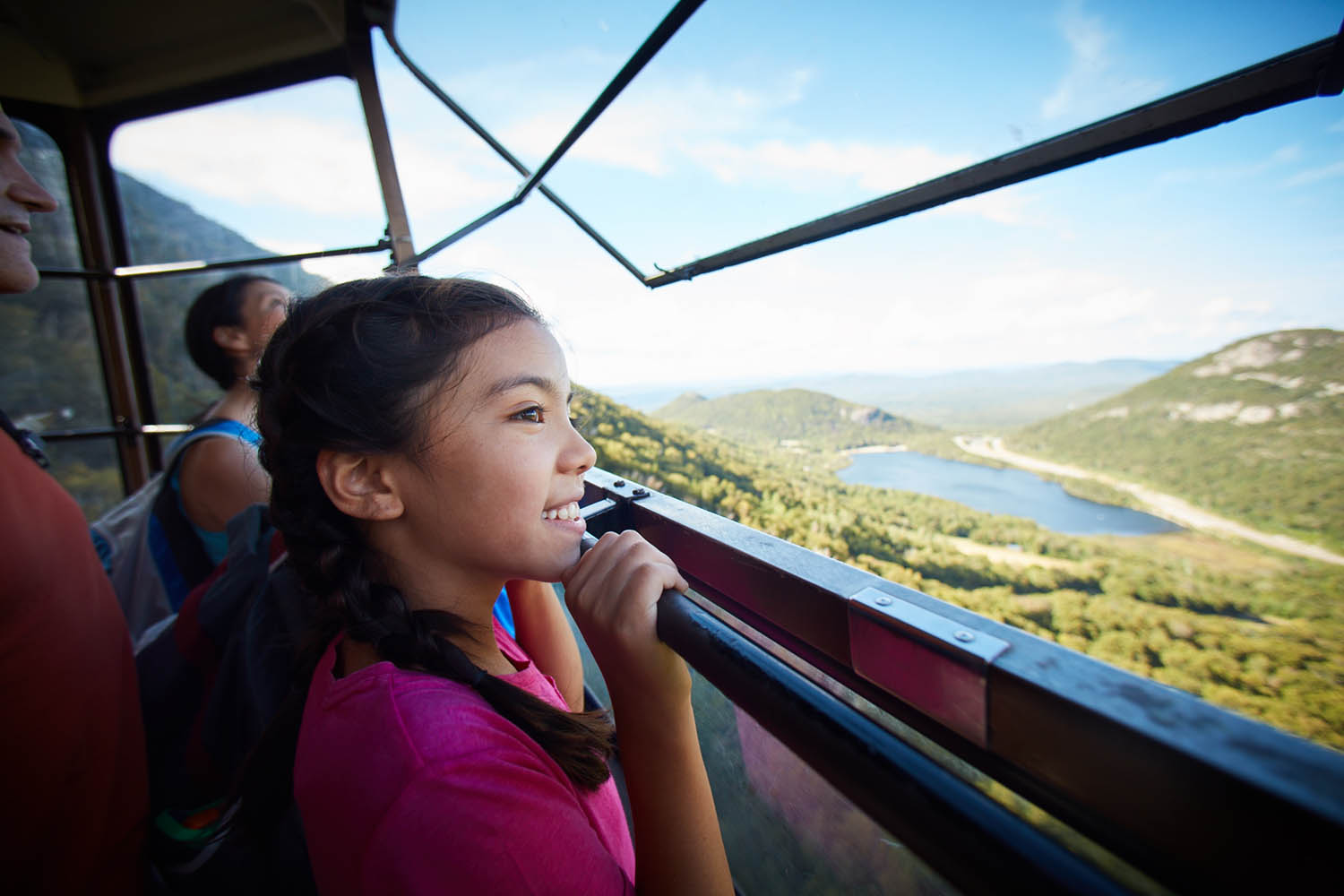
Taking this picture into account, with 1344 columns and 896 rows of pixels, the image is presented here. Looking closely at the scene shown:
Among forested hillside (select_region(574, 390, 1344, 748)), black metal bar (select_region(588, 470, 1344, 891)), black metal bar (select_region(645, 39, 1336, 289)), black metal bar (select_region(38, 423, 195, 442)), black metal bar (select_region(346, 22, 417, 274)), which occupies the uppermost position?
black metal bar (select_region(346, 22, 417, 274))

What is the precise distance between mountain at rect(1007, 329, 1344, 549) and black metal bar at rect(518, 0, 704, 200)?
97.8 inches

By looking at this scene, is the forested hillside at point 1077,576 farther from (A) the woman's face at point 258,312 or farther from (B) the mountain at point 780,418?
(A) the woman's face at point 258,312

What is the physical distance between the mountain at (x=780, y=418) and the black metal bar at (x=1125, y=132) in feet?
7.73

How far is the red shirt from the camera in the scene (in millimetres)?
989

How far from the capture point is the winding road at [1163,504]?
86.3 inches

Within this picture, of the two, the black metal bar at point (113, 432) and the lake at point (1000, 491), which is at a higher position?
the black metal bar at point (113, 432)

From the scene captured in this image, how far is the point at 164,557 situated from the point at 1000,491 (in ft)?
15.2

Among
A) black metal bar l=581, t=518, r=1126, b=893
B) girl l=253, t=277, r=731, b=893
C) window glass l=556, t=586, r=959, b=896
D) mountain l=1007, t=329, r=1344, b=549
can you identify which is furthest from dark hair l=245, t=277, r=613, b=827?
mountain l=1007, t=329, r=1344, b=549

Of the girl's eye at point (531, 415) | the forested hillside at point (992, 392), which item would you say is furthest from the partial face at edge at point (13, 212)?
the forested hillside at point (992, 392)

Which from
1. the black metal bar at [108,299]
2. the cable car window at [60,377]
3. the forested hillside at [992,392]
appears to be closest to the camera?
the black metal bar at [108,299]

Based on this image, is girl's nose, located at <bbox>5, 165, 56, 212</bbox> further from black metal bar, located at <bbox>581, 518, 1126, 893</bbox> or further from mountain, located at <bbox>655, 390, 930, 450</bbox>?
mountain, located at <bbox>655, 390, 930, 450</bbox>

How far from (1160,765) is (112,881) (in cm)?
179

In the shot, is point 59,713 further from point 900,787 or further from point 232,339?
point 232,339

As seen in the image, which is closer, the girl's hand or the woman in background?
the girl's hand
